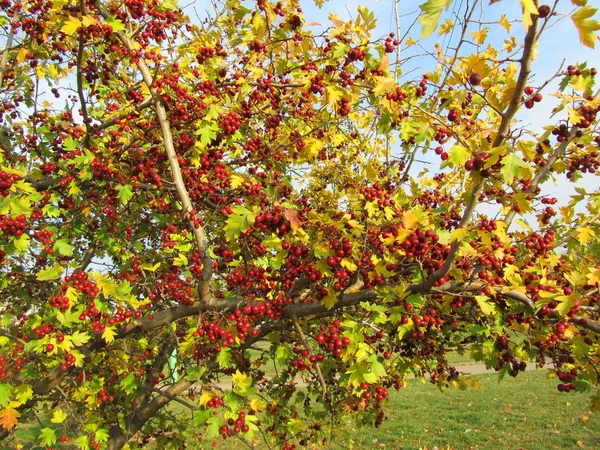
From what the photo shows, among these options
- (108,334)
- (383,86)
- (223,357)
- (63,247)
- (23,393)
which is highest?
(383,86)

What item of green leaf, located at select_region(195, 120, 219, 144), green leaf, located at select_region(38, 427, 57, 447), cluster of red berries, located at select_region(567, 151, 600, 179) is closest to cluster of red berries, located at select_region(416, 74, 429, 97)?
cluster of red berries, located at select_region(567, 151, 600, 179)

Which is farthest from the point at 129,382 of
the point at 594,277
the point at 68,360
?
the point at 594,277

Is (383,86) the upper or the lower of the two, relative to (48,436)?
upper

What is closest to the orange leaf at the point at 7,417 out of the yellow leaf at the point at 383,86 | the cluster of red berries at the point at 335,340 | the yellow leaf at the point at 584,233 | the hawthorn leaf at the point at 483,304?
the cluster of red berries at the point at 335,340

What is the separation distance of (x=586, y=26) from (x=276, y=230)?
206cm

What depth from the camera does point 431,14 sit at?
141 cm

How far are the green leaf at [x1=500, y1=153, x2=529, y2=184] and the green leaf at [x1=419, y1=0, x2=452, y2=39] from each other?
0.84 metres

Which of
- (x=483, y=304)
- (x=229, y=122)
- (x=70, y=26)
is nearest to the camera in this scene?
(x=483, y=304)

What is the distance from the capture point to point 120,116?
432 cm

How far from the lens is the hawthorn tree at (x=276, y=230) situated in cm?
284

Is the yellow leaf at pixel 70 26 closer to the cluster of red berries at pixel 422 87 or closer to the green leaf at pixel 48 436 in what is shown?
the cluster of red berries at pixel 422 87

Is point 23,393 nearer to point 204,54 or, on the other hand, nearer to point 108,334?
point 108,334

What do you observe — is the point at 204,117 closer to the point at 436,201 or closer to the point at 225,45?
the point at 225,45

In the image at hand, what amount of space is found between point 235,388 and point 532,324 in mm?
2394
